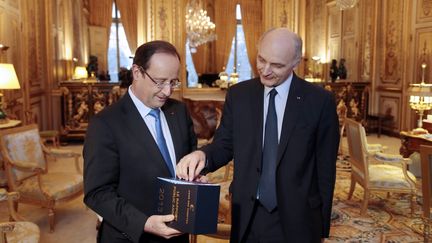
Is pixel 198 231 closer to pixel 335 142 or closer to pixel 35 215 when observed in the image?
pixel 335 142

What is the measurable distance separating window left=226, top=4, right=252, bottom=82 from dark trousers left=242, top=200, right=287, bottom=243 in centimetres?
1347

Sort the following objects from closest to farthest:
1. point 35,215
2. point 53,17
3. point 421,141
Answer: point 35,215, point 421,141, point 53,17

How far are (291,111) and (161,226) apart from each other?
2.49 feet

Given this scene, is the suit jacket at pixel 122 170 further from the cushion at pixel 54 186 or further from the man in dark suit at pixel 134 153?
the cushion at pixel 54 186

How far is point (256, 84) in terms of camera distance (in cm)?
183

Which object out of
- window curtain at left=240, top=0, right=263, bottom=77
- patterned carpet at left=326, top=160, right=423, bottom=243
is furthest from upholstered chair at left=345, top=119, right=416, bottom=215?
window curtain at left=240, top=0, right=263, bottom=77

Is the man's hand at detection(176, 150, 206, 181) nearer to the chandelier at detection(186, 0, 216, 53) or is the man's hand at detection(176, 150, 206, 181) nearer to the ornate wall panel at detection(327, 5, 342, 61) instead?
the chandelier at detection(186, 0, 216, 53)

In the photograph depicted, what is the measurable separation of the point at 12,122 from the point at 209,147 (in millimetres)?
4398

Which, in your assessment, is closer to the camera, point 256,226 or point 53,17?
point 256,226

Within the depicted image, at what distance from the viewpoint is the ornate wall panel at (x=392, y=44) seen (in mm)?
9242

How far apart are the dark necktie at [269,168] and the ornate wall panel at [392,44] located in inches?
336

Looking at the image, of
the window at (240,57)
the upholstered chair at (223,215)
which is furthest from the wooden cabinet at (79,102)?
the window at (240,57)

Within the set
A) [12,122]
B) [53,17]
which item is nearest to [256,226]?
[12,122]

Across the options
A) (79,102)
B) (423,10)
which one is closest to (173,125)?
(79,102)
